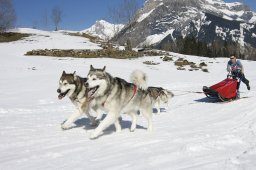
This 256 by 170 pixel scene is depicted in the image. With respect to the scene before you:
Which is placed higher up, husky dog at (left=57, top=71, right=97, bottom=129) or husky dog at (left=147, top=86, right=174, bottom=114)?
husky dog at (left=57, top=71, right=97, bottom=129)

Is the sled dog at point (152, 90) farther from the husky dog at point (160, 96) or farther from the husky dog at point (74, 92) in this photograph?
the husky dog at point (74, 92)

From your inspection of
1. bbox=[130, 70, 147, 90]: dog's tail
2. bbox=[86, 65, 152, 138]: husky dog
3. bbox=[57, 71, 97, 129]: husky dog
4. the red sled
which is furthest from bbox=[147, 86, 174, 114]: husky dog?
bbox=[57, 71, 97, 129]: husky dog

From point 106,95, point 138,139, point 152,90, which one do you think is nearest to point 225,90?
point 152,90

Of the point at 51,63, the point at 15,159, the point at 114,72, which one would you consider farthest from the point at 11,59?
the point at 15,159

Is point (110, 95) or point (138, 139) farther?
point (110, 95)

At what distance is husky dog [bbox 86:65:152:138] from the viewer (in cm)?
652

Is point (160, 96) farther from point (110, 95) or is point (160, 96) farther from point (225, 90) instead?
point (110, 95)

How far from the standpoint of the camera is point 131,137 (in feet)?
22.2

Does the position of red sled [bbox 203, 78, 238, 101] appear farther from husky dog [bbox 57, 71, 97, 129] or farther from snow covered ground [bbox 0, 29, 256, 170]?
husky dog [bbox 57, 71, 97, 129]

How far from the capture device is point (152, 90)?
10258mm

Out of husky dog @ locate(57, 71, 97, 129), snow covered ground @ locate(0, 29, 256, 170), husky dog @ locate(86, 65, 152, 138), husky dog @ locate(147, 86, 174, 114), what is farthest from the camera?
husky dog @ locate(147, 86, 174, 114)

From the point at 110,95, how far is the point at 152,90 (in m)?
3.70

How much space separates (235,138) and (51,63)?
2089cm

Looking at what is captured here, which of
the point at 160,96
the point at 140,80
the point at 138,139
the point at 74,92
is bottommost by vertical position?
the point at 138,139
